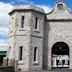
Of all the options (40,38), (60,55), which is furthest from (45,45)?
(60,55)

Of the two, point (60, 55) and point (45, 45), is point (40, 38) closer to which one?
point (45, 45)

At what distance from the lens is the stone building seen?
1391 inches

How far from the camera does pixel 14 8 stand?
3625 centimetres

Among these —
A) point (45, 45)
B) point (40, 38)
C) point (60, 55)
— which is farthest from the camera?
point (60, 55)

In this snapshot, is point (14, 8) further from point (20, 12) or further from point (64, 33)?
point (64, 33)

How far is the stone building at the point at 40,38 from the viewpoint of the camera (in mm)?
35344

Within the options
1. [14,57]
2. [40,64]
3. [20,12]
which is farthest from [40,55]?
[20,12]

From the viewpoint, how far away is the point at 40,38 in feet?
120

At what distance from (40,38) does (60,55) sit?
4.22 meters

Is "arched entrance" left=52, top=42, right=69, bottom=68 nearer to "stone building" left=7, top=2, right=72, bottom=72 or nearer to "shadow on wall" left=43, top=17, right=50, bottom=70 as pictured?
"stone building" left=7, top=2, right=72, bottom=72

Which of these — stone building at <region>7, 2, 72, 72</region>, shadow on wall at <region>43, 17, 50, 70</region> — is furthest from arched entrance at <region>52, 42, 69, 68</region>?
shadow on wall at <region>43, 17, 50, 70</region>

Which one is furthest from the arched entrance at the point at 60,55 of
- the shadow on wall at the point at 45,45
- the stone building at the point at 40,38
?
the shadow on wall at the point at 45,45

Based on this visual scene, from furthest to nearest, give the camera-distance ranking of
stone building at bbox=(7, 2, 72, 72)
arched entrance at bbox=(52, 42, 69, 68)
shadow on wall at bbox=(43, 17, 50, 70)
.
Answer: arched entrance at bbox=(52, 42, 69, 68), shadow on wall at bbox=(43, 17, 50, 70), stone building at bbox=(7, 2, 72, 72)

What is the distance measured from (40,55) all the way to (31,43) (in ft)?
7.42
